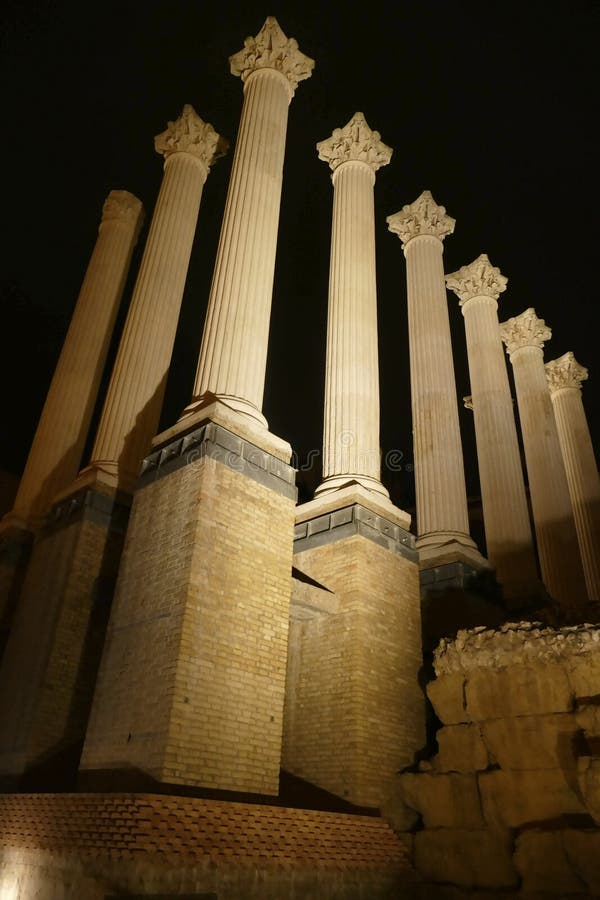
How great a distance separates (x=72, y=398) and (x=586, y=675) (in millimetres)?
15419

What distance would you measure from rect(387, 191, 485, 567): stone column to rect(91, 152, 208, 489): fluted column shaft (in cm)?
776

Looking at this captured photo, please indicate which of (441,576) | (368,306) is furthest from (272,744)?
(368,306)

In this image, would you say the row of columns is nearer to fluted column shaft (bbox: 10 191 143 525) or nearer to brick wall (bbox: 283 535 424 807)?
fluted column shaft (bbox: 10 191 143 525)

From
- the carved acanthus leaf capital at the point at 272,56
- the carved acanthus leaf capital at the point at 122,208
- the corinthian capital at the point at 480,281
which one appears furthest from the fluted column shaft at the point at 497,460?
the carved acanthus leaf capital at the point at 122,208

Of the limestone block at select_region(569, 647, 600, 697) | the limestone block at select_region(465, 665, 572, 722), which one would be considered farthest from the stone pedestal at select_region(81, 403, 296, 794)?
the limestone block at select_region(569, 647, 600, 697)

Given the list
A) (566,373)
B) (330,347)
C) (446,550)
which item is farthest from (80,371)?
(566,373)

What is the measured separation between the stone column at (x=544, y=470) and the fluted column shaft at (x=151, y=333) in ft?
47.4

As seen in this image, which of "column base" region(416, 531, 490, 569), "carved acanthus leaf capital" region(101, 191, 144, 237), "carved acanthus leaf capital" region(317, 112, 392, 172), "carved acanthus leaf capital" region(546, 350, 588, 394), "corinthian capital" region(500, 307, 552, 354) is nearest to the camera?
"column base" region(416, 531, 490, 569)

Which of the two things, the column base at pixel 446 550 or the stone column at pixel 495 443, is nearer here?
the column base at pixel 446 550

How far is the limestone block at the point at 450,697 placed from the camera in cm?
1149

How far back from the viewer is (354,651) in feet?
41.8

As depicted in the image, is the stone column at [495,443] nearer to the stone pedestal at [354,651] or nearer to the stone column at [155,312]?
the stone pedestal at [354,651]

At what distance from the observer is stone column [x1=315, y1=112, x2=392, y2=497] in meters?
16.0

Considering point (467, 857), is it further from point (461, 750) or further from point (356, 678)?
point (356, 678)
